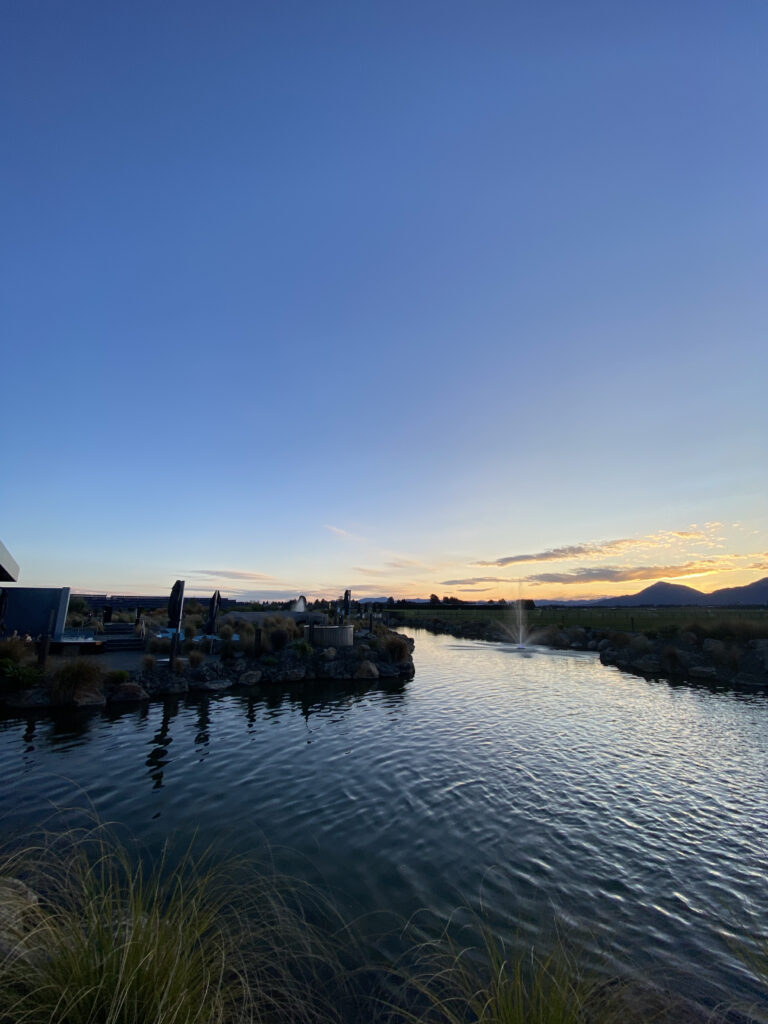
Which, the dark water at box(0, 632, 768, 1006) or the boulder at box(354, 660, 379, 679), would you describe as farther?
the boulder at box(354, 660, 379, 679)

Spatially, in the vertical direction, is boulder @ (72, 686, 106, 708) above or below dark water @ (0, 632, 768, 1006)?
above

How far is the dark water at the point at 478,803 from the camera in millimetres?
6789

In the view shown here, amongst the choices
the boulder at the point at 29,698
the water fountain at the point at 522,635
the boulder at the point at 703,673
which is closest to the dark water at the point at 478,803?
the boulder at the point at 29,698

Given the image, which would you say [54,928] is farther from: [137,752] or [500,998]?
[137,752]

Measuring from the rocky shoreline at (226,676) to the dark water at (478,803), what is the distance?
6.39 feet

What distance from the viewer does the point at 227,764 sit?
1231 cm

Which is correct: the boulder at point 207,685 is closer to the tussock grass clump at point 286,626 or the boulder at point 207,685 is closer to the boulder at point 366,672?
the boulder at point 366,672

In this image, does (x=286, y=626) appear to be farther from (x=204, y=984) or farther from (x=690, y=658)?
(x=204, y=984)

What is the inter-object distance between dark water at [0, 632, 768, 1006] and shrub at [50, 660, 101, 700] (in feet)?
6.88

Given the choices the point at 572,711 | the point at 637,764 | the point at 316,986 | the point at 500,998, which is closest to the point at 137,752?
the point at 316,986

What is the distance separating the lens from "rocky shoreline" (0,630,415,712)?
17.2 meters

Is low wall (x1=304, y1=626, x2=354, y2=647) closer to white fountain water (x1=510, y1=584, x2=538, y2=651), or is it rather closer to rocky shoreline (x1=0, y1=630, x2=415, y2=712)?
rocky shoreline (x1=0, y1=630, x2=415, y2=712)

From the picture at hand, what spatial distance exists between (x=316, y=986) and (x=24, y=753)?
440 inches

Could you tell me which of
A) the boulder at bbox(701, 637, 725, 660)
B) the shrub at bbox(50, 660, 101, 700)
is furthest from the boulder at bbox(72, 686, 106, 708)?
the boulder at bbox(701, 637, 725, 660)
